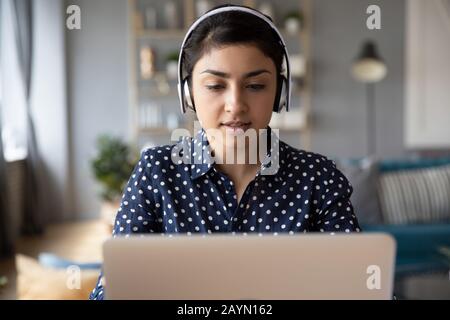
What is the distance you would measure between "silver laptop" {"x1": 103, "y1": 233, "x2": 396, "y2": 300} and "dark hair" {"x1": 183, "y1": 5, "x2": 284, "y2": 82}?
0.44 m

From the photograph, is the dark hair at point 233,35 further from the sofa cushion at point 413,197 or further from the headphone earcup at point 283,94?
the sofa cushion at point 413,197

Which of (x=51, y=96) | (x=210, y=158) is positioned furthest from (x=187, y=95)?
(x=51, y=96)

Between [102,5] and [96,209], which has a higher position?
[102,5]

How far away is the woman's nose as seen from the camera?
38.0 inches

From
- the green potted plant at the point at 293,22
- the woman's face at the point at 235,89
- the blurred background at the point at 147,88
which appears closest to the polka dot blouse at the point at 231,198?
the woman's face at the point at 235,89

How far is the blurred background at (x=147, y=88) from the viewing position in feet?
16.1

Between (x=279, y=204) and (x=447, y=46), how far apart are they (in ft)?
17.3

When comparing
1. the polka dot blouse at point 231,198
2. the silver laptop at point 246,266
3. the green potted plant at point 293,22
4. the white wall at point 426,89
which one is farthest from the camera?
the white wall at point 426,89

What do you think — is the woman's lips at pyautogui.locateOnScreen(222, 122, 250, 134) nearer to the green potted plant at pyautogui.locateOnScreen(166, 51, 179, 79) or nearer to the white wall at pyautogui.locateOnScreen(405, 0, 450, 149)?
the green potted plant at pyautogui.locateOnScreen(166, 51, 179, 79)

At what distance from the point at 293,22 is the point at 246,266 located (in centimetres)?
521

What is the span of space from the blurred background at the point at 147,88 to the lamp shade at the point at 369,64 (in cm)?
1
